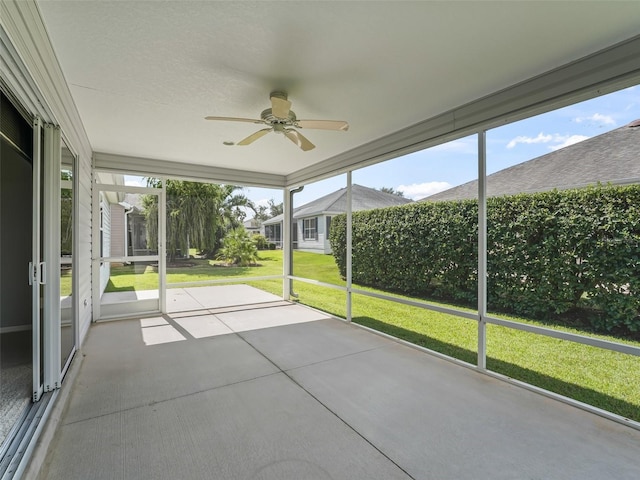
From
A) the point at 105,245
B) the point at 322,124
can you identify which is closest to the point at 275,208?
the point at 105,245

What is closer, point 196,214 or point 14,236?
point 14,236

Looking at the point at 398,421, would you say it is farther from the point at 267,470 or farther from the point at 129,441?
the point at 129,441

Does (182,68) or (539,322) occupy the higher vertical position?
(182,68)

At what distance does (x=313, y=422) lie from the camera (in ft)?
7.41

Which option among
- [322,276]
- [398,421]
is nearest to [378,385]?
[398,421]

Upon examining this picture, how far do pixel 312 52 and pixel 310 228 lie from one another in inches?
201

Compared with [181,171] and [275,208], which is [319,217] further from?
[181,171]

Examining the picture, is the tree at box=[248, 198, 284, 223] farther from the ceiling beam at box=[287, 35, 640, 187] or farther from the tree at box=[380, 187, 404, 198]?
the ceiling beam at box=[287, 35, 640, 187]

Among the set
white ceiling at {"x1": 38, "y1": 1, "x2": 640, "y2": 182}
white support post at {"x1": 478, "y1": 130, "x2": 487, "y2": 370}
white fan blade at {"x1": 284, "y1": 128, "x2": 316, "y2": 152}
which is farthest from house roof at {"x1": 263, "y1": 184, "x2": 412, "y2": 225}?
white ceiling at {"x1": 38, "y1": 1, "x2": 640, "y2": 182}

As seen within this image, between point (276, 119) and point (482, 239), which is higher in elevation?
point (276, 119)

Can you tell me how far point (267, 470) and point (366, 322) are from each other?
4024mm

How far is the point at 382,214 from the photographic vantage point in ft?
21.1

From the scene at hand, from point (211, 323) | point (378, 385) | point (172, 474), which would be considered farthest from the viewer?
point (211, 323)

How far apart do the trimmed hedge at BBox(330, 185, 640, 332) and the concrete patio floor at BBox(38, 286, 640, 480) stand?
1.66 metres
